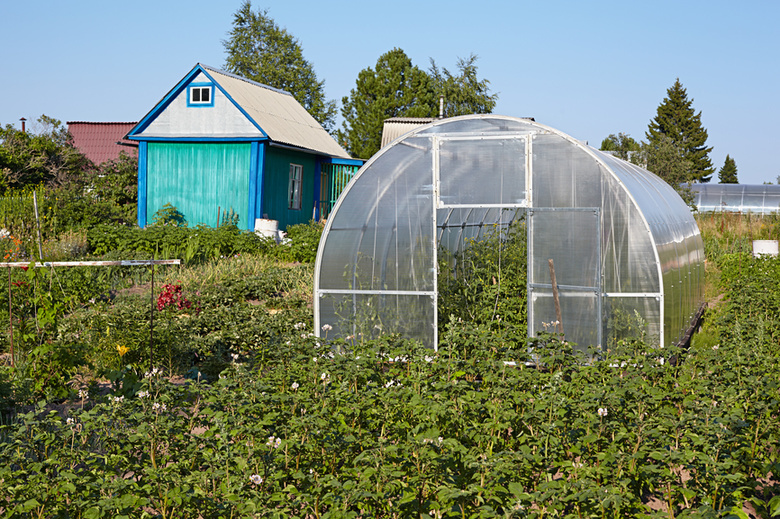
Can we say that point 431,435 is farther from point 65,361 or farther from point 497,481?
point 65,361

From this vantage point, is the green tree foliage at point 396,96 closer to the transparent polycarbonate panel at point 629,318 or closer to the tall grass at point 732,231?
the tall grass at point 732,231

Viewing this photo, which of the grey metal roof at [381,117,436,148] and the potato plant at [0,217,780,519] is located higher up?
the grey metal roof at [381,117,436,148]

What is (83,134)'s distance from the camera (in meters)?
37.0

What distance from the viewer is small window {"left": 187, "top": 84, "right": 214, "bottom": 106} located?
20.6 m

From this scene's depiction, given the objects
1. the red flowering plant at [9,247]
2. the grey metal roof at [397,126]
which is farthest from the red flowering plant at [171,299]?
the grey metal roof at [397,126]

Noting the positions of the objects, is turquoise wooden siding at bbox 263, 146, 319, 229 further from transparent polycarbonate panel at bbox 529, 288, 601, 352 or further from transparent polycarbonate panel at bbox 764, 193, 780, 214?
transparent polycarbonate panel at bbox 764, 193, 780, 214

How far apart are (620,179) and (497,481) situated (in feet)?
17.7

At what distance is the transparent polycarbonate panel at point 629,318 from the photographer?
854cm

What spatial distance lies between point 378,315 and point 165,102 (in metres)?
14.0

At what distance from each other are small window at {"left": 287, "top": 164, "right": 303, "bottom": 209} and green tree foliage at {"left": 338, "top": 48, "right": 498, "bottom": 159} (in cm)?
2149

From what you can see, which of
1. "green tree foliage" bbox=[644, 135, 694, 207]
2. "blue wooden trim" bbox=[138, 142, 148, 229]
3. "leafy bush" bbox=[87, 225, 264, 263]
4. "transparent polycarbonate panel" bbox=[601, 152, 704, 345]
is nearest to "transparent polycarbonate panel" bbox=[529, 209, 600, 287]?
"transparent polycarbonate panel" bbox=[601, 152, 704, 345]

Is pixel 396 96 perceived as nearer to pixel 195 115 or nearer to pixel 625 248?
pixel 195 115

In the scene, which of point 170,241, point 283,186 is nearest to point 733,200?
point 283,186

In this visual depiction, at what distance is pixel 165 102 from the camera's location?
20.6 metres
